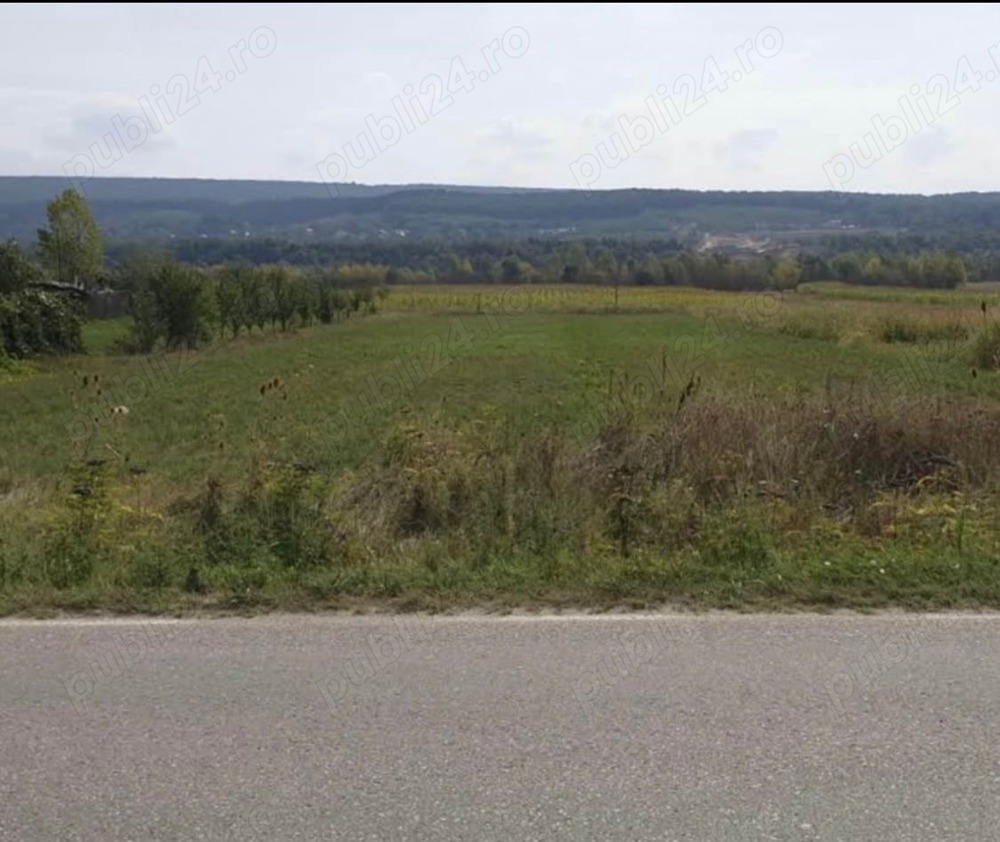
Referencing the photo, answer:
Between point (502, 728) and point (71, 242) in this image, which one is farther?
point (71, 242)

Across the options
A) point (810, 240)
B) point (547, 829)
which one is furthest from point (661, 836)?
point (810, 240)

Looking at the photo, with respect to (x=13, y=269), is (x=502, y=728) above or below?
below

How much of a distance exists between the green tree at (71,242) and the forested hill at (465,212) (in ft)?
95.3

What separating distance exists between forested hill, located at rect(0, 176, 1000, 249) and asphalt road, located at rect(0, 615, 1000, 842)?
75304 mm

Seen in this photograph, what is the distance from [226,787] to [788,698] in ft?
7.25

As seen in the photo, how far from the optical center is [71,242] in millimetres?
47062

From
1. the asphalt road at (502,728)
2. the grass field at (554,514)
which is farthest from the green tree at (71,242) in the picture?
the asphalt road at (502,728)

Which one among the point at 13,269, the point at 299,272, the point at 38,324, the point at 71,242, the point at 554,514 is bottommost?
the point at 38,324

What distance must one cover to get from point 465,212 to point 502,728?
136755mm

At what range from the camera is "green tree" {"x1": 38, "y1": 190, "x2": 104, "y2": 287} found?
46.4m

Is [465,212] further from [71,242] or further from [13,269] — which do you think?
[13,269]

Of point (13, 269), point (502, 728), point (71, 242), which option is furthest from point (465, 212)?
point (502, 728)

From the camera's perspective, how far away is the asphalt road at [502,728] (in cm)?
252

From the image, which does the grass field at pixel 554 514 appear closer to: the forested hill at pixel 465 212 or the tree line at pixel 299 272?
the tree line at pixel 299 272
